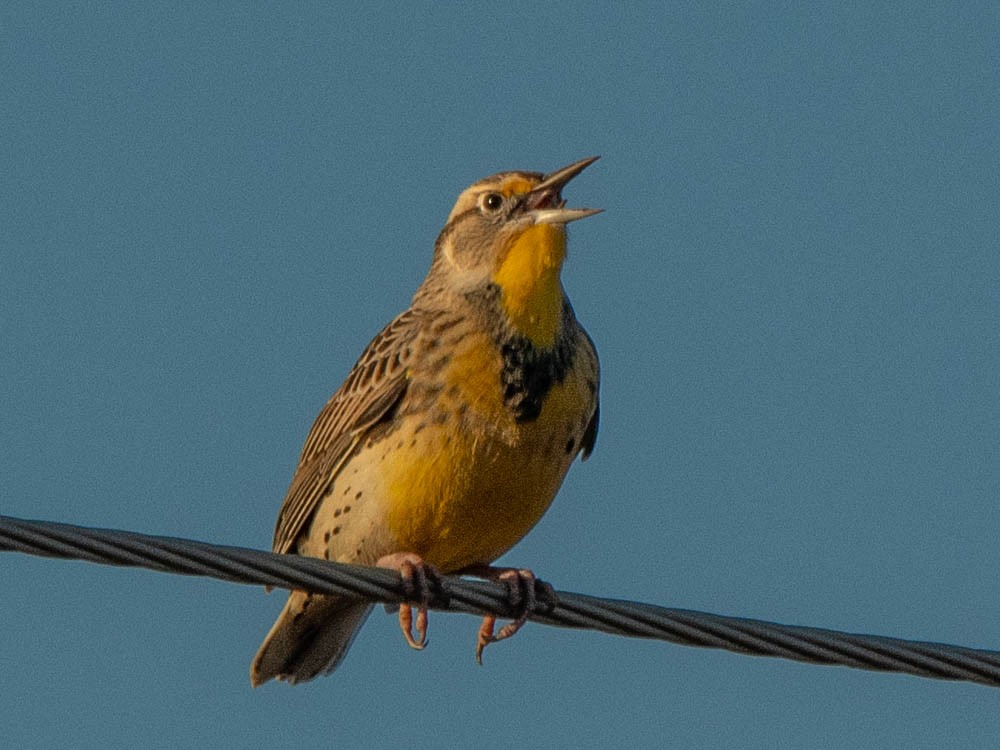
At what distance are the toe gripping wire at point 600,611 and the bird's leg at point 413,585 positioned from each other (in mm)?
1049

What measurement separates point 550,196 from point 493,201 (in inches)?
12.4

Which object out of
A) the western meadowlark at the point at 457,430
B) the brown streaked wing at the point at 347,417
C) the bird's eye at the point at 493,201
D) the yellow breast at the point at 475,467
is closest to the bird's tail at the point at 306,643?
the western meadowlark at the point at 457,430

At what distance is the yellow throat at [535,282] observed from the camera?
9539mm

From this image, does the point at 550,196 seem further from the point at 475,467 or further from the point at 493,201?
the point at 475,467

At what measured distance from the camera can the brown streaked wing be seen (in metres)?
9.54

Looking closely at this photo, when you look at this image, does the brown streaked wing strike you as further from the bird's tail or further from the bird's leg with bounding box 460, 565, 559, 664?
the bird's leg with bounding box 460, 565, 559, 664

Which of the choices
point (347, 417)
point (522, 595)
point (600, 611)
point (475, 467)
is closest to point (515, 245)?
point (347, 417)

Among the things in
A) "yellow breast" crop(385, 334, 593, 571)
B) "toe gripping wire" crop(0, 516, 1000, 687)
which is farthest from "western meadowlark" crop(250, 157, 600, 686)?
"toe gripping wire" crop(0, 516, 1000, 687)

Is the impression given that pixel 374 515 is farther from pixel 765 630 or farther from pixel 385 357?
pixel 765 630

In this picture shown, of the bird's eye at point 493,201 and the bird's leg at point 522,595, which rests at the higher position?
the bird's eye at point 493,201

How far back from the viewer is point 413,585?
8.41 metres

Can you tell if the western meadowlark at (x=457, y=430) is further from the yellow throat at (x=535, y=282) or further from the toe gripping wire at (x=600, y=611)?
the toe gripping wire at (x=600, y=611)

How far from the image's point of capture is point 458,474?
29.5ft

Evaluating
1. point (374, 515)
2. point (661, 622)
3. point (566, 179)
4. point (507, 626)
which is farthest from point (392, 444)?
point (661, 622)
